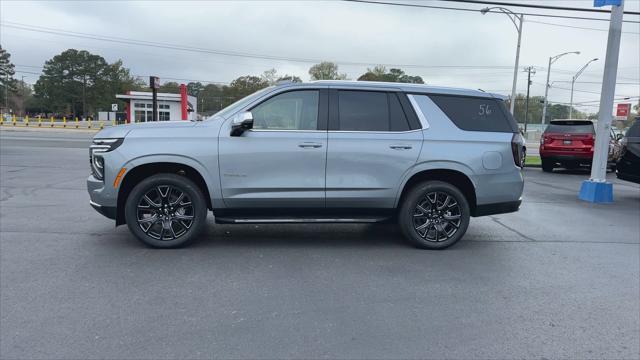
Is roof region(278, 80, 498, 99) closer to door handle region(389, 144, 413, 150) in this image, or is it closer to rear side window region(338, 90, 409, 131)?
rear side window region(338, 90, 409, 131)

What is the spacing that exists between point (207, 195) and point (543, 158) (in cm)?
1429

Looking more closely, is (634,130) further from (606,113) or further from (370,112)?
(370,112)

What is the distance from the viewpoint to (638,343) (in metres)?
3.45

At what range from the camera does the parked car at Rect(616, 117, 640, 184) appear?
9695mm

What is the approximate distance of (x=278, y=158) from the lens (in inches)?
209

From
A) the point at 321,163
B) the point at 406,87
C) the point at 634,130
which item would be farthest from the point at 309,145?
the point at 634,130

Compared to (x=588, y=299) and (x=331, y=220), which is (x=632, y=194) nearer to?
(x=588, y=299)

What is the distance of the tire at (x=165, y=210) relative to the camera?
17.3ft

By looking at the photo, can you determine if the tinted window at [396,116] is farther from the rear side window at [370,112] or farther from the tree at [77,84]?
the tree at [77,84]

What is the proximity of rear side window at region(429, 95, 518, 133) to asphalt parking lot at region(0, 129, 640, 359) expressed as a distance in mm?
1541

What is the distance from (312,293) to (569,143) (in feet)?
47.1

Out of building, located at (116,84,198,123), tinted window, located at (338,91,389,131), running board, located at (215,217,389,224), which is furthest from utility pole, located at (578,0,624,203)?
building, located at (116,84,198,123)

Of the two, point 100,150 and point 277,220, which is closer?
point 100,150

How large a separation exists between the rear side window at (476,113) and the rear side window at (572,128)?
37.4ft
